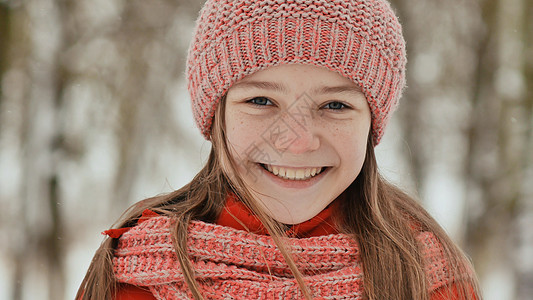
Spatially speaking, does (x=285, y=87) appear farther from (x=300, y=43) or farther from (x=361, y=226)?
(x=361, y=226)

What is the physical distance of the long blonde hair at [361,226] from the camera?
150 cm

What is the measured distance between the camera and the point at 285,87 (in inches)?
55.7

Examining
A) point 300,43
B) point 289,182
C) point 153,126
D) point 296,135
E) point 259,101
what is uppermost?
point 153,126

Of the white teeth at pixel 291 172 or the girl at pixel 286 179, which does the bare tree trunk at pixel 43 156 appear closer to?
the girl at pixel 286 179

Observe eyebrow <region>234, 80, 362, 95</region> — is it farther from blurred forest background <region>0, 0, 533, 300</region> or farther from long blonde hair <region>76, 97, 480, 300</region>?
blurred forest background <region>0, 0, 533, 300</region>

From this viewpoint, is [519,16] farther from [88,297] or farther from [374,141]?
[88,297]

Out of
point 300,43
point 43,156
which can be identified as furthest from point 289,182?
point 43,156

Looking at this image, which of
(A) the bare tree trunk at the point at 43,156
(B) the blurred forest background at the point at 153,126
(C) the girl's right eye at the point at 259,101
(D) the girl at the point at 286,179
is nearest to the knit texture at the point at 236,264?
(D) the girl at the point at 286,179

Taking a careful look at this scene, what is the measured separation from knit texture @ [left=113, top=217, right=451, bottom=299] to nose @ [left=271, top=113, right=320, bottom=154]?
282mm

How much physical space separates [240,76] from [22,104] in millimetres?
2874

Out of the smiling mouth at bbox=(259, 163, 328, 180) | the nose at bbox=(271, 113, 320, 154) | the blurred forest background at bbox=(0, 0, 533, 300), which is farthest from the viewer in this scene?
the blurred forest background at bbox=(0, 0, 533, 300)

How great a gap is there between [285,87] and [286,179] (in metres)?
0.27

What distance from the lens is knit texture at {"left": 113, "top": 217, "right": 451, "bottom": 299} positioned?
4.76 feet

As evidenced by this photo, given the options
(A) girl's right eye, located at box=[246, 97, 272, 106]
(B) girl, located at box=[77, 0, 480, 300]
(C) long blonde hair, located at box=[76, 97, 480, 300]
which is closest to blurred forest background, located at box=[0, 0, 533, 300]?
(C) long blonde hair, located at box=[76, 97, 480, 300]
